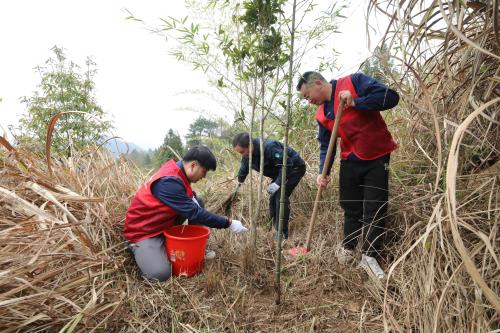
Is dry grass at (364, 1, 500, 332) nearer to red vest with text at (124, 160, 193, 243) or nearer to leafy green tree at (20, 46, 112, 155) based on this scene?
red vest with text at (124, 160, 193, 243)

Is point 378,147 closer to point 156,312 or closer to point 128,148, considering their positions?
point 156,312

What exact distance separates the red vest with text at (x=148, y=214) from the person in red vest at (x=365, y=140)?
1.39 m

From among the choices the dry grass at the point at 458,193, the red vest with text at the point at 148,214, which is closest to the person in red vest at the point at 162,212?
the red vest with text at the point at 148,214

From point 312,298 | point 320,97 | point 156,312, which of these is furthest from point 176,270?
point 320,97

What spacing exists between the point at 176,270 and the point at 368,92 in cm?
208

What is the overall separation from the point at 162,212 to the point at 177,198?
0.22m

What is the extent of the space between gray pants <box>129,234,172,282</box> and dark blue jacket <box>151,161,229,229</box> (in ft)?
1.14

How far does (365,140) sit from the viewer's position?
2.48 metres

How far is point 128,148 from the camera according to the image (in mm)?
3725

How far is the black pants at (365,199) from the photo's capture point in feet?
8.13

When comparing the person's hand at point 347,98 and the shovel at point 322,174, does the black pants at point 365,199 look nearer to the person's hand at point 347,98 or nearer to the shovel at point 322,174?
the shovel at point 322,174

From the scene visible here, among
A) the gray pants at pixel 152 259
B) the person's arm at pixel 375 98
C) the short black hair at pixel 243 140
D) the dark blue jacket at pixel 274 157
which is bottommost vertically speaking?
the gray pants at pixel 152 259

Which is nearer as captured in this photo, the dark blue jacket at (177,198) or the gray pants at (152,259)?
the gray pants at (152,259)

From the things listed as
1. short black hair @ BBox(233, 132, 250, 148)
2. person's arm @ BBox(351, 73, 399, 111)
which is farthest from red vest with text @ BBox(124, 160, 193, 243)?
person's arm @ BBox(351, 73, 399, 111)
